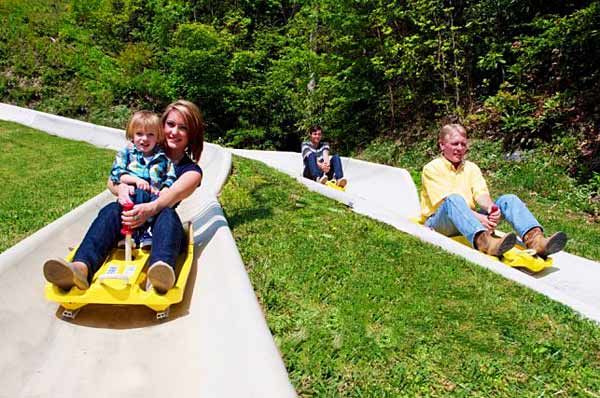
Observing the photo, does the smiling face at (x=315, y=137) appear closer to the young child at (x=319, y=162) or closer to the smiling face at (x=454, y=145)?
the young child at (x=319, y=162)

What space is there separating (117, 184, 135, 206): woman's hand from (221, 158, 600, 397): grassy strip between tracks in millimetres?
821

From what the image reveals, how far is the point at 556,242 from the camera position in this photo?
2822 millimetres

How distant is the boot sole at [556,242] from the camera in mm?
2812

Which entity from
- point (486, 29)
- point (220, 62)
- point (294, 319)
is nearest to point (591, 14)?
point (486, 29)

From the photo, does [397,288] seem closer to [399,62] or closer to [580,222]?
[580,222]

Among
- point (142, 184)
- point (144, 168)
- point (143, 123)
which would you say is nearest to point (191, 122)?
point (143, 123)

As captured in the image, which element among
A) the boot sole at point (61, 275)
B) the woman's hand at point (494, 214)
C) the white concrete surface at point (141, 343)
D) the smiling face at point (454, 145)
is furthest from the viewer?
the smiling face at point (454, 145)

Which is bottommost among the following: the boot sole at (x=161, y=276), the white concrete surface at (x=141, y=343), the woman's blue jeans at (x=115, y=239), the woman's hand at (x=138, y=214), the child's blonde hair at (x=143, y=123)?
the white concrete surface at (x=141, y=343)

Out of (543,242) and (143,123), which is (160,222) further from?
(543,242)

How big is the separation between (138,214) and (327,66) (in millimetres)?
11338

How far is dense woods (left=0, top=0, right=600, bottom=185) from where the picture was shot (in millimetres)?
7488

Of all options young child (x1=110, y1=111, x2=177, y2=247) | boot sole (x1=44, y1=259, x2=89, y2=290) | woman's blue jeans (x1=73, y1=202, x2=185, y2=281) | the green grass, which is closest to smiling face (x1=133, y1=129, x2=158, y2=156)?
young child (x1=110, y1=111, x2=177, y2=247)

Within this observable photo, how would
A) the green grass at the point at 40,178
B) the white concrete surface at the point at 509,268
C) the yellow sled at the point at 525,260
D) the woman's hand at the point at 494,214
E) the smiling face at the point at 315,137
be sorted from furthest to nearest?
the smiling face at the point at 315,137 < the green grass at the point at 40,178 < the woman's hand at the point at 494,214 < the yellow sled at the point at 525,260 < the white concrete surface at the point at 509,268

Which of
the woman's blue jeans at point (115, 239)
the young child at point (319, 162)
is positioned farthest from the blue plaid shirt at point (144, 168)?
the young child at point (319, 162)
